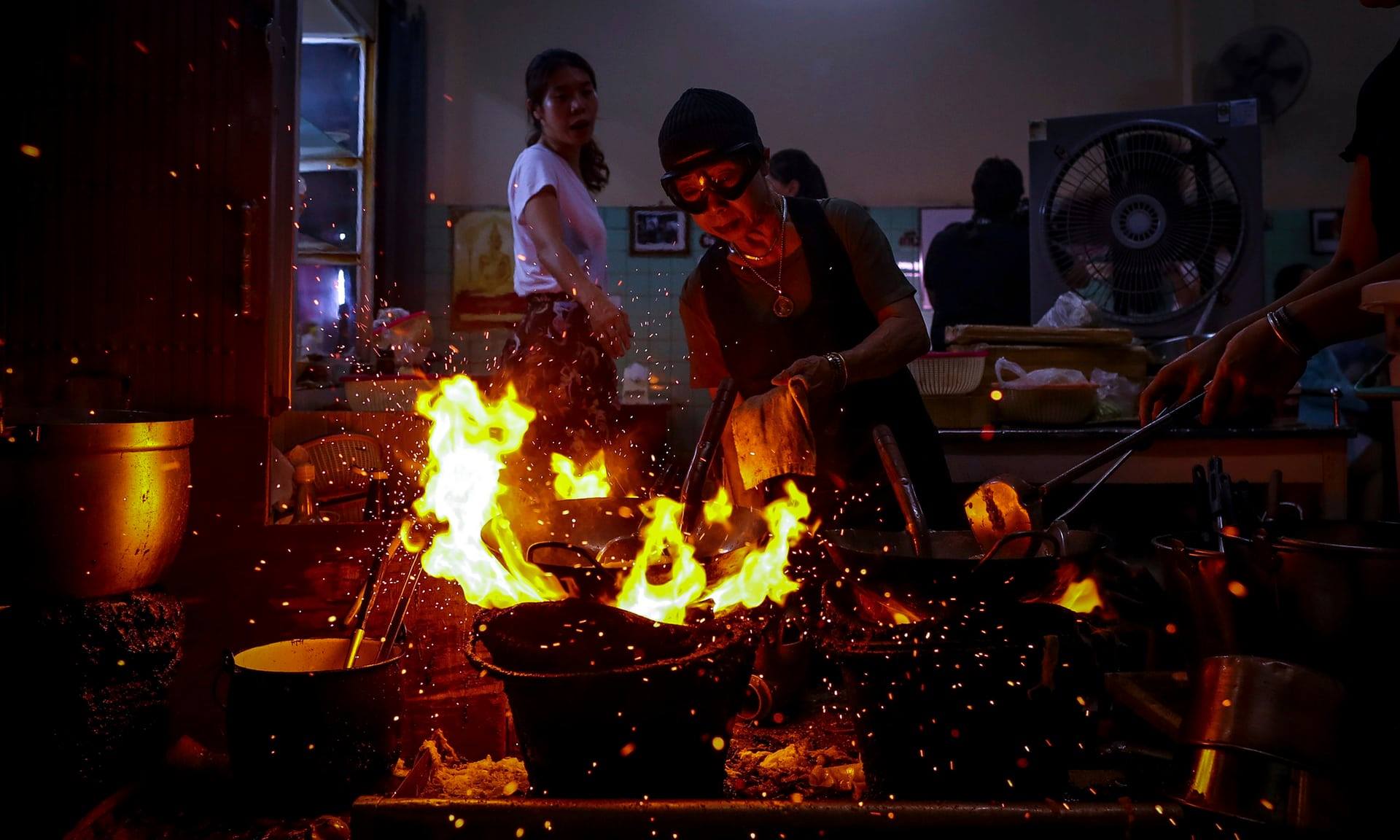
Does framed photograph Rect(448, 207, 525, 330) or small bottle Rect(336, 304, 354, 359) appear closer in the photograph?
small bottle Rect(336, 304, 354, 359)

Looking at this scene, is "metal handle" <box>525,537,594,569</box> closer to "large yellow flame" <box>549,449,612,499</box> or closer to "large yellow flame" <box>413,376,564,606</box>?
"large yellow flame" <box>413,376,564,606</box>

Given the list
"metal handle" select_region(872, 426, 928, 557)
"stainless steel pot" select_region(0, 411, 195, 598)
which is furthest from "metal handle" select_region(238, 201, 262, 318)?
"metal handle" select_region(872, 426, 928, 557)

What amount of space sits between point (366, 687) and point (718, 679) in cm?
91

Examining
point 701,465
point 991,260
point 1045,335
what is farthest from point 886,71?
point 701,465

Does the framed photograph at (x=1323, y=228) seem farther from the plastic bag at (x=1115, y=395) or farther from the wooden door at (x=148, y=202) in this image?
the wooden door at (x=148, y=202)

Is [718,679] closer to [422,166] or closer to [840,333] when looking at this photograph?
[840,333]

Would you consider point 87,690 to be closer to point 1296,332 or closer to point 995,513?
point 995,513

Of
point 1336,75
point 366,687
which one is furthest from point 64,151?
point 1336,75

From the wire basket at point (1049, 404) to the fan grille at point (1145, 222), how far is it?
74 centimetres

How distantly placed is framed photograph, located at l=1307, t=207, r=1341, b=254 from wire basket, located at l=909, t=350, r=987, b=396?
5482 millimetres

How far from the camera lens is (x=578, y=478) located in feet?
10.6

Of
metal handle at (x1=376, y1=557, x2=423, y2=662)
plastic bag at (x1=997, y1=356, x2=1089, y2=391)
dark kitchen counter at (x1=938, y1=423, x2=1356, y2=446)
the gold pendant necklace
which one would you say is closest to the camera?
metal handle at (x1=376, y1=557, x2=423, y2=662)

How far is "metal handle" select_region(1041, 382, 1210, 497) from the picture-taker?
1908 millimetres

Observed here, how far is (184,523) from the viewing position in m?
2.45
